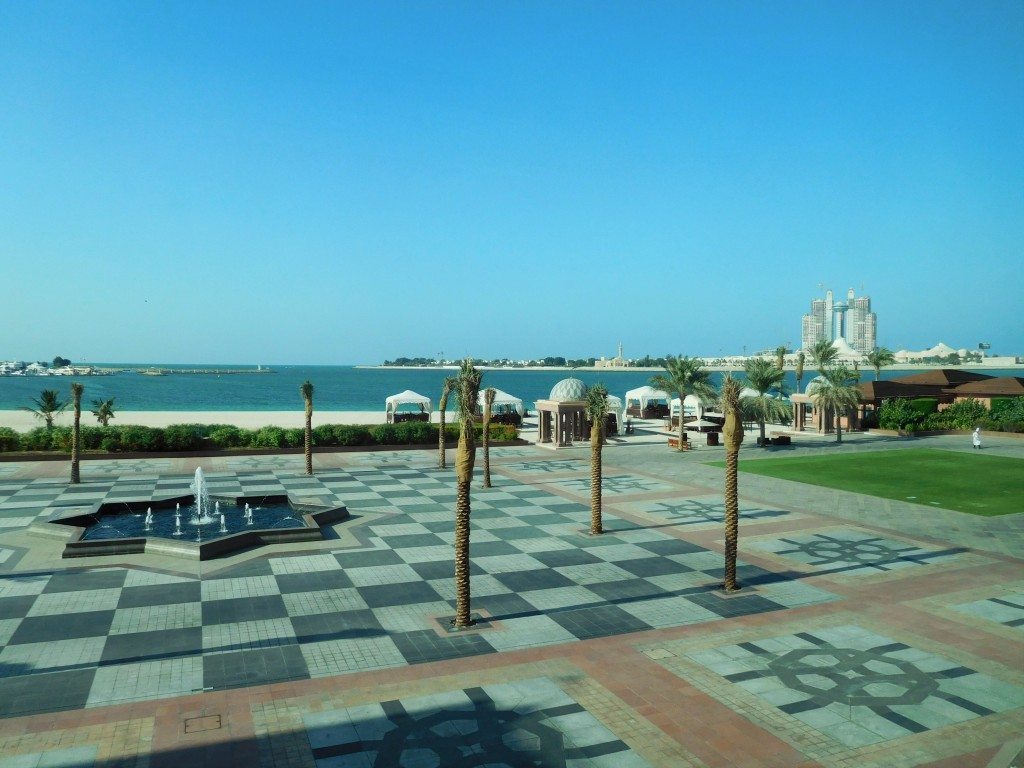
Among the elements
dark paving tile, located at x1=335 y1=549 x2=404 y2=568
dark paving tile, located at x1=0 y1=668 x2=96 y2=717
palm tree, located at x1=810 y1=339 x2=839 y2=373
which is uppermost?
palm tree, located at x1=810 y1=339 x2=839 y2=373

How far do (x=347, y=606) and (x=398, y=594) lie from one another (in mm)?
1346

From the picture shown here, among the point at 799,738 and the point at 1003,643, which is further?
the point at 1003,643

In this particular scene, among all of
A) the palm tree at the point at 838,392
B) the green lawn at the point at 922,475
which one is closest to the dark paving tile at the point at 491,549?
the green lawn at the point at 922,475

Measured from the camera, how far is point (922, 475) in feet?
119

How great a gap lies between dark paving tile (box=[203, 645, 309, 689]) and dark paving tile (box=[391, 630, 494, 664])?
1922 millimetres

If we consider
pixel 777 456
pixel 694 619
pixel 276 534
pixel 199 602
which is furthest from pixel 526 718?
pixel 777 456

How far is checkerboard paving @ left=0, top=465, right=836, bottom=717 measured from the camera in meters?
13.4

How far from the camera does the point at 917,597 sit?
17.8m

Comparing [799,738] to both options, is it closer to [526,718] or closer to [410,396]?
[526,718]

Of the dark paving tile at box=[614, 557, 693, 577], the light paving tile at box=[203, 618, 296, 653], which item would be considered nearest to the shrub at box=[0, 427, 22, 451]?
the light paving tile at box=[203, 618, 296, 653]

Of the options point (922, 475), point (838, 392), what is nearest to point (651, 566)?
point (922, 475)

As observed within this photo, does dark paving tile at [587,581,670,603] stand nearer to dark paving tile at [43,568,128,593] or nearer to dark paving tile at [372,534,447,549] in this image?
dark paving tile at [372,534,447,549]

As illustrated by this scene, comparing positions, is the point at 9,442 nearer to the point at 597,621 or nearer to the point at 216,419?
the point at 597,621

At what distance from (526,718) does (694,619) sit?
5.90 metres
